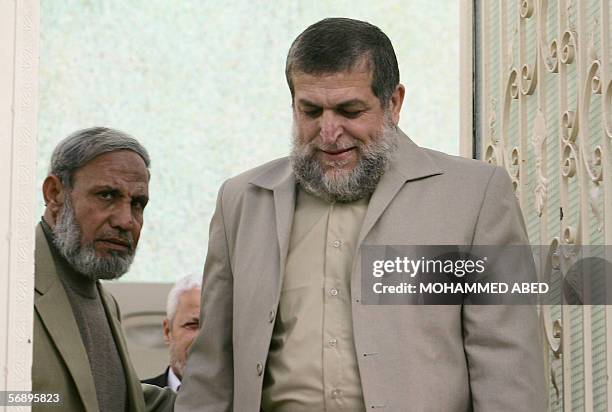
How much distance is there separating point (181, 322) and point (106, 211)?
1892 millimetres

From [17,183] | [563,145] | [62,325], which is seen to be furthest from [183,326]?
[17,183]

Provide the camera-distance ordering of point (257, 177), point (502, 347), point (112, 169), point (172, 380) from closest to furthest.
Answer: point (502, 347)
point (257, 177)
point (112, 169)
point (172, 380)

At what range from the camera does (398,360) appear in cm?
349

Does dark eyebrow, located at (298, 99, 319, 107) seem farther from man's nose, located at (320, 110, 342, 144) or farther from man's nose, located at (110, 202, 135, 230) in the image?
man's nose, located at (110, 202, 135, 230)

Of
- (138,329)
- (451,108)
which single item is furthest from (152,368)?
(451,108)

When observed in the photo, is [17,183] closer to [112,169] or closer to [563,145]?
[112,169]

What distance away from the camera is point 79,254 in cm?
441

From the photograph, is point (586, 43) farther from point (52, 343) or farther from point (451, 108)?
point (451, 108)

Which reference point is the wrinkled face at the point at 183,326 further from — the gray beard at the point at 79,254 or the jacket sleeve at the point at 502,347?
the jacket sleeve at the point at 502,347

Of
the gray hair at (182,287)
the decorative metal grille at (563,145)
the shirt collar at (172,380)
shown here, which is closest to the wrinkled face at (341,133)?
the decorative metal grille at (563,145)

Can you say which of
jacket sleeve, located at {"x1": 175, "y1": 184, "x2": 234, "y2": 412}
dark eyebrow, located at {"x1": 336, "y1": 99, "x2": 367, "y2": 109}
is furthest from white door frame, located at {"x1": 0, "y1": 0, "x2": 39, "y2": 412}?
dark eyebrow, located at {"x1": 336, "y1": 99, "x2": 367, "y2": 109}

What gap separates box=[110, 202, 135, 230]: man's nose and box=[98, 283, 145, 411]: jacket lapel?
0.87 feet

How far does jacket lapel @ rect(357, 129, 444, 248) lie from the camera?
3.63 meters

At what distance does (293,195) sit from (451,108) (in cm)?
614
